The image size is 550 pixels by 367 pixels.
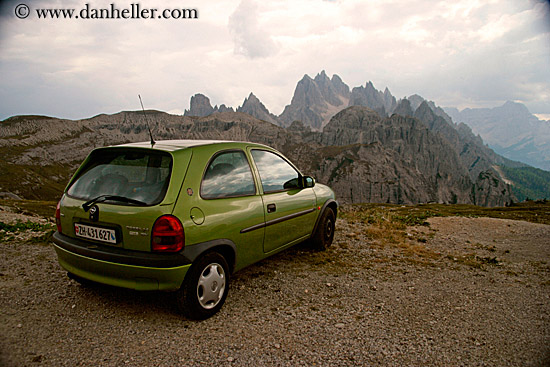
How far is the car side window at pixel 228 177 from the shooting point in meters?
4.06

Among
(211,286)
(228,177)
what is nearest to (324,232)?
(228,177)

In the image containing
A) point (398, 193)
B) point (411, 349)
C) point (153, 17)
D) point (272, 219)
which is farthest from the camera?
point (398, 193)

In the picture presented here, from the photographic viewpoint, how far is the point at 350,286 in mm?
5129

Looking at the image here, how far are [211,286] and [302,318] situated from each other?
122 cm

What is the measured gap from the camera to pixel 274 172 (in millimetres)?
5355

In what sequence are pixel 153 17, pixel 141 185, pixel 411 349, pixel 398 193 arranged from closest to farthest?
pixel 411 349 < pixel 141 185 < pixel 153 17 < pixel 398 193

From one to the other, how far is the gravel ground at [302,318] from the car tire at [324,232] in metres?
0.33

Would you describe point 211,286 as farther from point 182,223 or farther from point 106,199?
point 106,199

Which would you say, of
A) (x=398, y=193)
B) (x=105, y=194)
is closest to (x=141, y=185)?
(x=105, y=194)

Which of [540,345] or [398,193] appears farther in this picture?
[398,193]

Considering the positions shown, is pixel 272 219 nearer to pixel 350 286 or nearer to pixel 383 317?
pixel 350 286

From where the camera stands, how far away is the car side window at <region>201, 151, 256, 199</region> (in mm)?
4062

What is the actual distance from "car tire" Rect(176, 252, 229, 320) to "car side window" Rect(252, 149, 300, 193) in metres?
1.46

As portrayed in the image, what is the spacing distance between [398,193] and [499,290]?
159623mm
